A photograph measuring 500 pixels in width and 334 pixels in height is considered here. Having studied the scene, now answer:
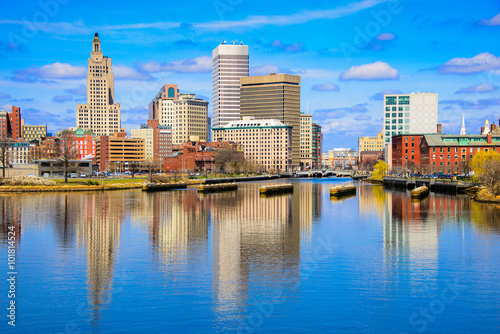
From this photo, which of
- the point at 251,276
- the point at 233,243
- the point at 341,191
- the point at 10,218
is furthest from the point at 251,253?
the point at 341,191

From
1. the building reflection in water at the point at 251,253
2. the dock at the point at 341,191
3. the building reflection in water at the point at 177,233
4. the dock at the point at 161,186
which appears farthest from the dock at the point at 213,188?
the building reflection in water at the point at 251,253

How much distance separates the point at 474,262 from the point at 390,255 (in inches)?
241

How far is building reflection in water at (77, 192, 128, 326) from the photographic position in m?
30.0

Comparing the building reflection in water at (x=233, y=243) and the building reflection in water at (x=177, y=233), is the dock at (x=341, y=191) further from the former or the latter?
the building reflection in water at (x=177, y=233)

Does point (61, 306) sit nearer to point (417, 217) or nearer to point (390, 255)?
point (390, 255)

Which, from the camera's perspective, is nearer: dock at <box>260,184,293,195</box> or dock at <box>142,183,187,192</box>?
dock at <box>260,184,293,195</box>

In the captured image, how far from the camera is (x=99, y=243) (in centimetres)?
4588

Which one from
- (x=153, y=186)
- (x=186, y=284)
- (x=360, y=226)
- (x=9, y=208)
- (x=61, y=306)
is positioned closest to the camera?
(x=61, y=306)

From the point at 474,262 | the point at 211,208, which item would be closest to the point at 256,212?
the point at 211,208

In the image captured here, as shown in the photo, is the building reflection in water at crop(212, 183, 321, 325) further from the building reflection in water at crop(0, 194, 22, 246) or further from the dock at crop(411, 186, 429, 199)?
the dock at crop(411, 186, 429, 199)

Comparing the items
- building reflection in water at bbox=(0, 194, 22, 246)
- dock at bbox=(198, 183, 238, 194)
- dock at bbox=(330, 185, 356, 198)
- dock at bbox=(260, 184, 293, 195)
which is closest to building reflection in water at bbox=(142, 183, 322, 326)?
building reflection in water at bbox=(0, 194, 22, 246)

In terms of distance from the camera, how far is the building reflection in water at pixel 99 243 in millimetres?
29961

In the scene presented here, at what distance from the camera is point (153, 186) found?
123 metres

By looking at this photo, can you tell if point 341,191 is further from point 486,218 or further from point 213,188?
point 486,218
